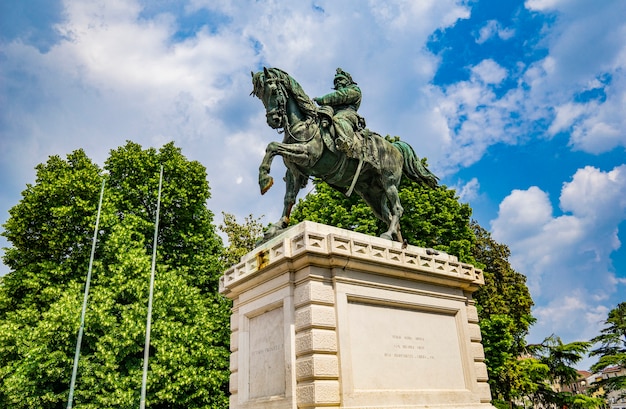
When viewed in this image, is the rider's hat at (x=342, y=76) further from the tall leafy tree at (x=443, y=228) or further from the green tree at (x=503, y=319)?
the green tree at (x=503, y=319)

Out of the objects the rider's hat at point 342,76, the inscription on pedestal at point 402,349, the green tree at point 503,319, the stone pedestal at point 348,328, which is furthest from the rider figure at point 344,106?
the green tree at point 503,319

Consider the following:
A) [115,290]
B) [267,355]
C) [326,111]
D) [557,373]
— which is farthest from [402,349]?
[557,373]

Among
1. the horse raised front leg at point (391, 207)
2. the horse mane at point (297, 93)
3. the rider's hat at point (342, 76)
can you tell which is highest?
the rider's hat at point (342, 76)

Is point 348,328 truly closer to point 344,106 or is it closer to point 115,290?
point 344,106

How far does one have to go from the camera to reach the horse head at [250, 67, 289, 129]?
33.9 ft

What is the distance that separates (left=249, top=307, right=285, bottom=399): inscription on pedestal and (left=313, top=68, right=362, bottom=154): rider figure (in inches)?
147

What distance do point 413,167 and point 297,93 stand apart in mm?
3633

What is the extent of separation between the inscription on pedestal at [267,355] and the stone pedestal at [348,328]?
2cm

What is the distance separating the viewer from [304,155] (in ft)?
33.1

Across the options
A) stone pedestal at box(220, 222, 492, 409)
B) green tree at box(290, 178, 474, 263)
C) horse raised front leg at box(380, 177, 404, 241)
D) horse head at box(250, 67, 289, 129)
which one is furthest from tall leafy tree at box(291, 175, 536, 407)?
stone pedestal at box(220, 222, 492, 409)

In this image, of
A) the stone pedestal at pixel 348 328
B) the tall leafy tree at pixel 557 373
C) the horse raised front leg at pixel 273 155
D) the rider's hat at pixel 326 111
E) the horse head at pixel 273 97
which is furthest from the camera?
the tall leafy tree at pixel 557 373

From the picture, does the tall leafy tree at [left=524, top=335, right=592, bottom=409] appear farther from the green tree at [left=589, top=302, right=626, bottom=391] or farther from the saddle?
the saddle

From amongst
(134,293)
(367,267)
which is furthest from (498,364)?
(367,267)

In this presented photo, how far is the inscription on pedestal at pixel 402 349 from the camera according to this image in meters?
8.52
